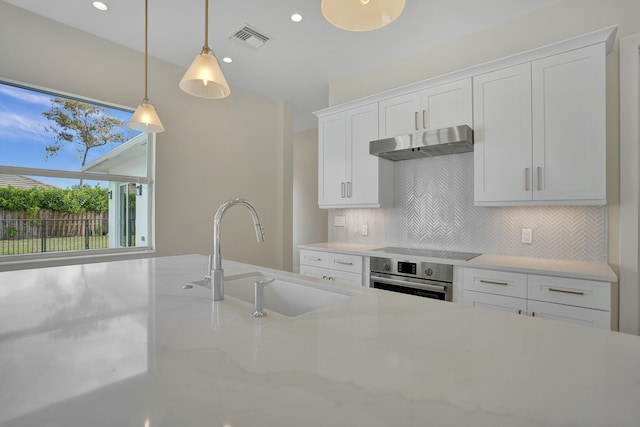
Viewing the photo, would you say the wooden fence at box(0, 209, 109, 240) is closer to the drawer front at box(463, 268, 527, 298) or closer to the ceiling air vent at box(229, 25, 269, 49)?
the ceiling air vent at box(229, 25, 269, 49)

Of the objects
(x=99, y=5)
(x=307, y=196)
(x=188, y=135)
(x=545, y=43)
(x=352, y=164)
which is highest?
(x=99, y=5)

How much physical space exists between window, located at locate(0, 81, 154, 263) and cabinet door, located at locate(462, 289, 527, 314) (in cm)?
313

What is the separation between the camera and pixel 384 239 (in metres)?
3.36

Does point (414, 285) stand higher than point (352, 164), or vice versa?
point (352, 164)

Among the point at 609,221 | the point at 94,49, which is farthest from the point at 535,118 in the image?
the point at 94,49

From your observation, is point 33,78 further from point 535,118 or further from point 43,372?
point 535,118

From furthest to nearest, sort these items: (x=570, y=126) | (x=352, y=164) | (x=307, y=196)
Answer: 1. (x=307, y=196)
2. (x=352, y=164)
3. (x=570, y=126)

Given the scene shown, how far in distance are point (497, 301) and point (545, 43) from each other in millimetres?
2098

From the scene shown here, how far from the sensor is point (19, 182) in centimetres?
253

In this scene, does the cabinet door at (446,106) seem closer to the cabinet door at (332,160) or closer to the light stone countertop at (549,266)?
the cabinet door at (332,160)

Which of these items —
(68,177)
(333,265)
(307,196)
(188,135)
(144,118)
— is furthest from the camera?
(307,196)

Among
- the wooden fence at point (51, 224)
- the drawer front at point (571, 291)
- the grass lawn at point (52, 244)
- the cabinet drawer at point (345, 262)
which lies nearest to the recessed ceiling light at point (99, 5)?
the wooden fence at point (51, 224)

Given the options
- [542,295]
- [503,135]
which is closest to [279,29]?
[503,135]

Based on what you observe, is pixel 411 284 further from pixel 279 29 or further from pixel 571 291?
pixel 279 29
